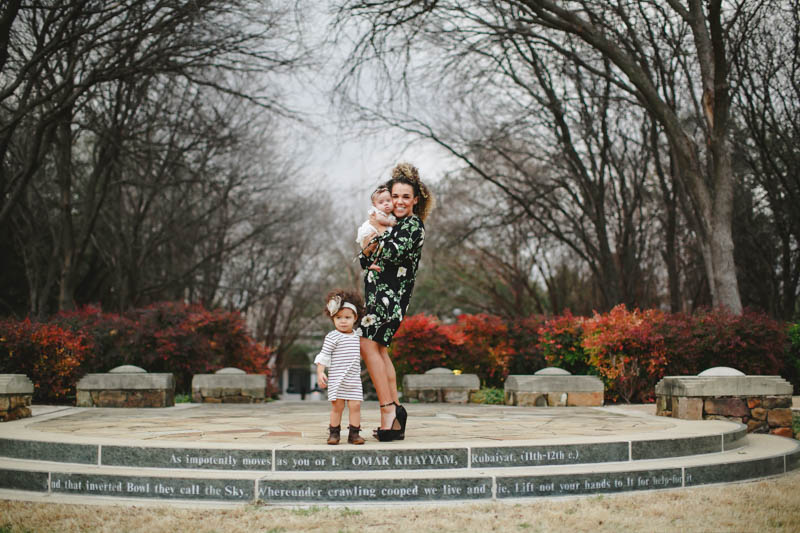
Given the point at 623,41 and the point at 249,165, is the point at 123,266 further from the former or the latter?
the point at 623,41

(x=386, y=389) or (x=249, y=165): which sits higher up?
(x=249, y=165)

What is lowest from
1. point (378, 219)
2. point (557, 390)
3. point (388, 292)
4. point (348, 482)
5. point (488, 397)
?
point (488, 397)

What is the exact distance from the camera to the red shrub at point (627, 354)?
10578mm

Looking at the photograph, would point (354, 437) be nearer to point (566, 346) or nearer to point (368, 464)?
point (368, 464)

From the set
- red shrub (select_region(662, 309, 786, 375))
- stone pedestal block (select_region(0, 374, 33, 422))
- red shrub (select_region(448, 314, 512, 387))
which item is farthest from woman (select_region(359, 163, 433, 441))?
red shrub (select_region(448, 314, 512, 387))

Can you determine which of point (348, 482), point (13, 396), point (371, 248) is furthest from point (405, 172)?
point (13, 396)

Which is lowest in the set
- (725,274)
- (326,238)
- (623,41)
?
(725,274)

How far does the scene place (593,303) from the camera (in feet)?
91.2

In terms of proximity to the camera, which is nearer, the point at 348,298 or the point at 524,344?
the point at 348,298

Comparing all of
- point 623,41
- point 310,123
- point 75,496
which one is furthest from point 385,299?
point 623,41

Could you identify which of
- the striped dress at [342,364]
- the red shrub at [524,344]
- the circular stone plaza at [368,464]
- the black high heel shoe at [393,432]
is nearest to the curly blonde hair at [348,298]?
the striped dress at [342,364]

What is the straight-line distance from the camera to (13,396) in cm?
783

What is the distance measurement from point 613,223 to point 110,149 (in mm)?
16357

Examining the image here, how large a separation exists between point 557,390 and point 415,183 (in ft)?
18.7
